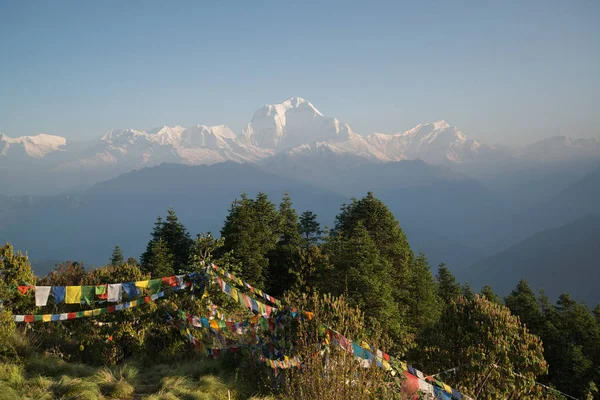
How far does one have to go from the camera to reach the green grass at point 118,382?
711cm

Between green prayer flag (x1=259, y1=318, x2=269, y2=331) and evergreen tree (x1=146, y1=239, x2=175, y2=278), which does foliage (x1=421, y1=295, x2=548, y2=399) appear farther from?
evergreen tree (x1=146, y1=239, x2=175, y2=278)

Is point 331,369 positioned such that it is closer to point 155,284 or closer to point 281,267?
point 155,284

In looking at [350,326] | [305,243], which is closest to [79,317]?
[350,326]

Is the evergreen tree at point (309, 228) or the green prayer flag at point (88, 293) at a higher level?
the green prayer flag at point (88, 293)

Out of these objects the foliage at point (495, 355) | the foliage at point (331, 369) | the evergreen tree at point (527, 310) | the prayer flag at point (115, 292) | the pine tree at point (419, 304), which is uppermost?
the foliage at point (331, 369)

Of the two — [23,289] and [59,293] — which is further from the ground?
[23,289]

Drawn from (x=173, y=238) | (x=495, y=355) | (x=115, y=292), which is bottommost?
(x=173, y=238)

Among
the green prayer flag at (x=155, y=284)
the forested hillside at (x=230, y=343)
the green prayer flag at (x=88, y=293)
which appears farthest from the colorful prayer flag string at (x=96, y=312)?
the green prayer flag at (x=155, y=284)

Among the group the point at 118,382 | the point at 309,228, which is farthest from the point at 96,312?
the point at 309,228

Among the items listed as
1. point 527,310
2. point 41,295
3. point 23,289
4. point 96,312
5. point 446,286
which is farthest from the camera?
point 446,286

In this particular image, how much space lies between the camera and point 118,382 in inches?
305

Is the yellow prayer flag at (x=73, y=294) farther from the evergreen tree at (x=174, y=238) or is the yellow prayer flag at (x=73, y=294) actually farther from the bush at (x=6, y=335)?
the evergreen tree at (x=174, y=238)

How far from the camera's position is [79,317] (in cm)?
1324

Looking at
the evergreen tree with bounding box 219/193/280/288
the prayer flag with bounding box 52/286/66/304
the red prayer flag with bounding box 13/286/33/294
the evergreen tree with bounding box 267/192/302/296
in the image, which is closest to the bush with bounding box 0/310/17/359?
the red prayer flag with bounding box 13/286/33/294
